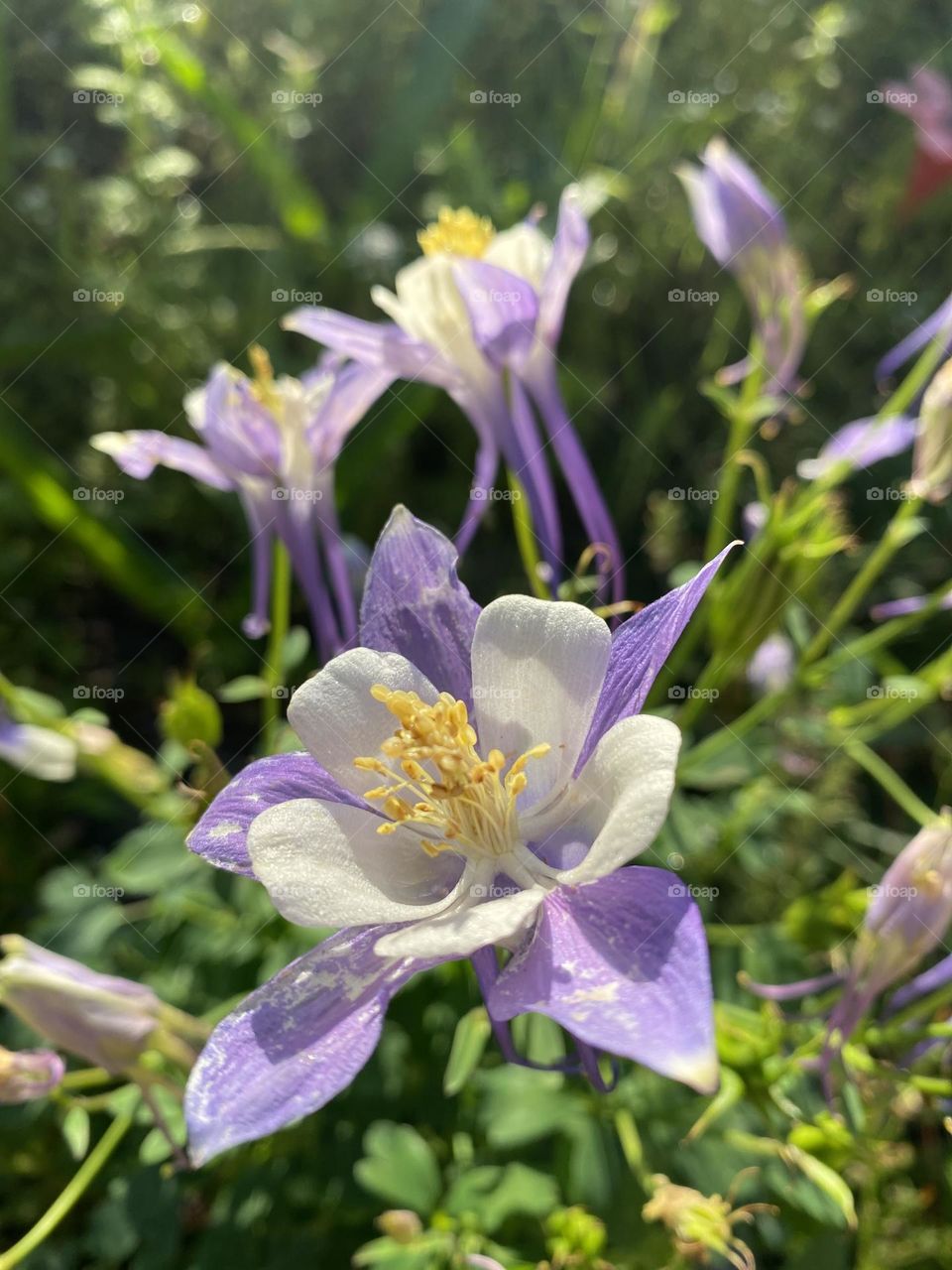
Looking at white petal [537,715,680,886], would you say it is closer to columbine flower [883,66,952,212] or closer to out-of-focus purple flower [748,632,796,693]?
out-of-focus purple flower [748,632,796,693]

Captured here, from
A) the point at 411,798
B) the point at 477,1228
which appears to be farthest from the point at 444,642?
the point at 477,1228

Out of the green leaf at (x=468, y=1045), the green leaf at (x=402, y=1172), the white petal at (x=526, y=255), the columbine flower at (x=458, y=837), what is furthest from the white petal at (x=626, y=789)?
the white petal at (x=526, y=255)

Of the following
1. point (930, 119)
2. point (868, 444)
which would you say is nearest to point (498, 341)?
point (868, 444)

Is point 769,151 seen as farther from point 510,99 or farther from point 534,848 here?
point 534,848

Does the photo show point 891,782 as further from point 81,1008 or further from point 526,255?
point 81,1008

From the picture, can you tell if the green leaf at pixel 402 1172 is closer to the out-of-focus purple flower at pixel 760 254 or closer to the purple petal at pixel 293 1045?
the purple petal at pixel 293 1045

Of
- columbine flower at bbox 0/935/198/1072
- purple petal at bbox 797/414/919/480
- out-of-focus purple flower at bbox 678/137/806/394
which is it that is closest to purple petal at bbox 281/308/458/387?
out-of-focus purple flower at bbox 678/137/806/394
